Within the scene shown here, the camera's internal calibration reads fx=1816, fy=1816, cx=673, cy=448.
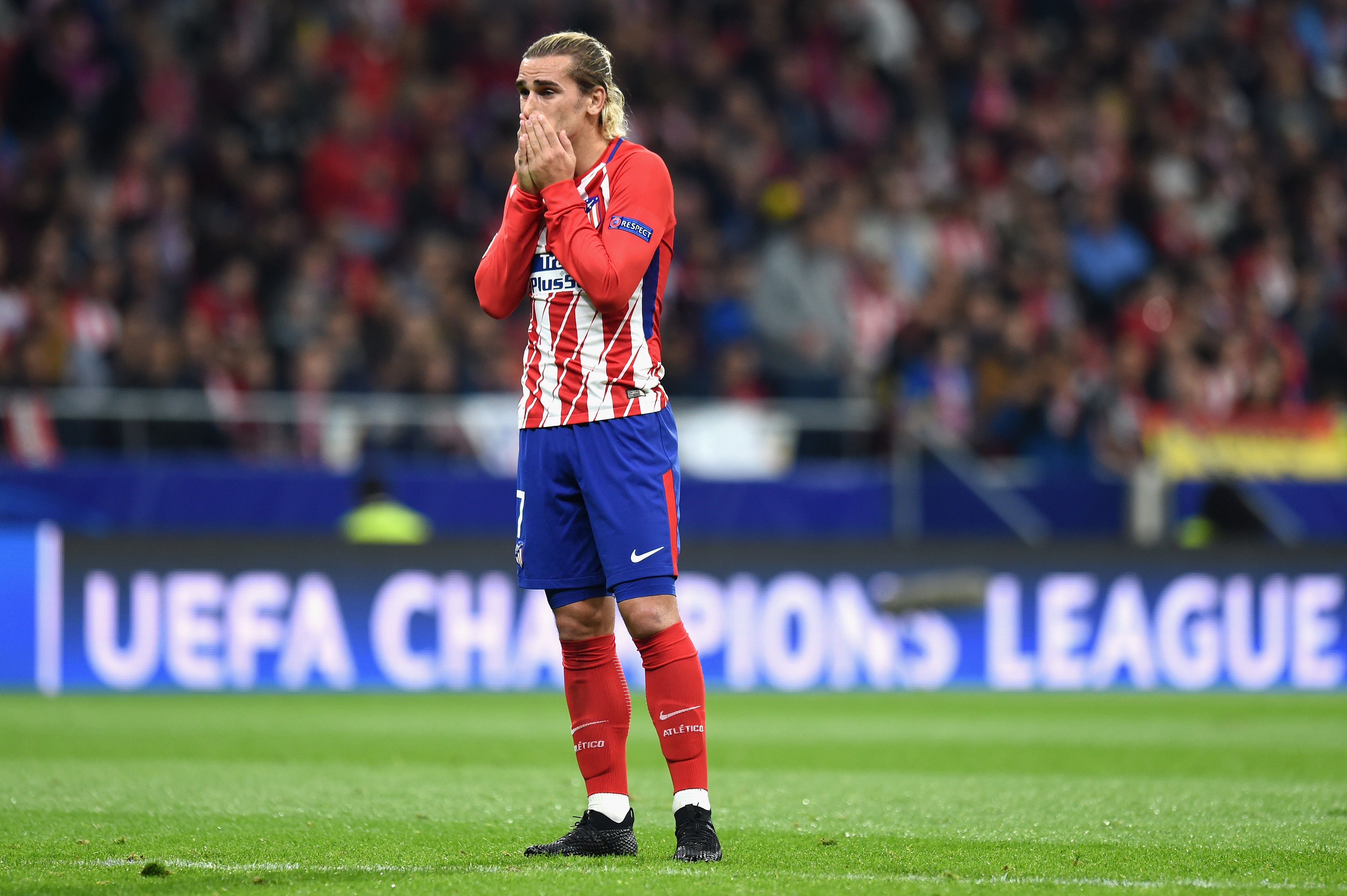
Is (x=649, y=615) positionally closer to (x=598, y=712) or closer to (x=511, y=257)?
(x=598, y=712)

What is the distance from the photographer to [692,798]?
472cm

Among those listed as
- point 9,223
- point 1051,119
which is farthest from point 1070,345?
point 9,223

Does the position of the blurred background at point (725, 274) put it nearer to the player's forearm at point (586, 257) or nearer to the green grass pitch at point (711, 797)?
the green grass pitch at point (711, 797)

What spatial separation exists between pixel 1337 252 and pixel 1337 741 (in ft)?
34.9

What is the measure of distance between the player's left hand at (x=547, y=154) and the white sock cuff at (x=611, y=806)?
5.35ft

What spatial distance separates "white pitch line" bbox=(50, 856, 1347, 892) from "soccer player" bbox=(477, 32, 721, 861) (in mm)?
259

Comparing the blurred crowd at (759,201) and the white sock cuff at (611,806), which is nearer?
the white sock cuff at (611,806)

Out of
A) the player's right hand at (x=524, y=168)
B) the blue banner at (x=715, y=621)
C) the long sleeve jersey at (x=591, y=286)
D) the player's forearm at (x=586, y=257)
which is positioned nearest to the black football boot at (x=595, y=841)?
the long sleeve jersey at (x=591, y=286)

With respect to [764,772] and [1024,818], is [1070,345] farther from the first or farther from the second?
[1024,818]

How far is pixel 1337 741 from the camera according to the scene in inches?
343

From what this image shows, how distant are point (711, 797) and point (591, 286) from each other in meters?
2.45

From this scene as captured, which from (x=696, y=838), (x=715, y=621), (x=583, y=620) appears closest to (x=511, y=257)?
(x=583, y=620)

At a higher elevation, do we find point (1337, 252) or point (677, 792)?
point (1337, 252)

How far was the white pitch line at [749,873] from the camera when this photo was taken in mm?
4391
